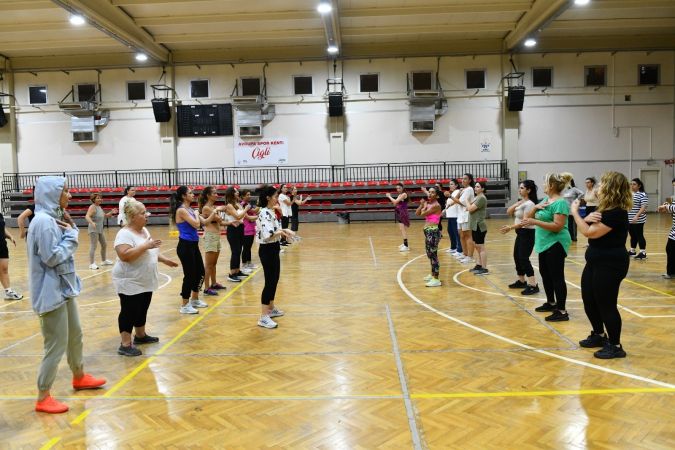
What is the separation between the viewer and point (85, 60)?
23.4 meters

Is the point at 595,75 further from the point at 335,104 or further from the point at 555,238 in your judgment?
the point at 555,238

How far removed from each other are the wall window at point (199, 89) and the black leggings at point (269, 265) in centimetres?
1932

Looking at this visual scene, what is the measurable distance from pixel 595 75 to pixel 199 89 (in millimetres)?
17630

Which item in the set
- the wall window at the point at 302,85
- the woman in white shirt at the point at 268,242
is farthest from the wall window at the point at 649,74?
the woman in white shirt at the point at 268,242

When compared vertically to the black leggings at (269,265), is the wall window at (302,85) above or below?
above

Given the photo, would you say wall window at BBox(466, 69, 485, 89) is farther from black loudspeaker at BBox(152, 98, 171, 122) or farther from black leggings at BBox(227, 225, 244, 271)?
black leggings at BBox(227, 225, 244, 271)

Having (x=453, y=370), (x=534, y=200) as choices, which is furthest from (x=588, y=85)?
(x=453, y=370)

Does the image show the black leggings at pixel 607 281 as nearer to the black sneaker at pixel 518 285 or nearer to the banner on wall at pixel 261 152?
the black sneaker at pixel 518 285

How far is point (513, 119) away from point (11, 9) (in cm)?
1954

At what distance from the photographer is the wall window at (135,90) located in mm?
23641

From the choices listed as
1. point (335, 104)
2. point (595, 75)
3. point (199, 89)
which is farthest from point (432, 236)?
point (595, 75)

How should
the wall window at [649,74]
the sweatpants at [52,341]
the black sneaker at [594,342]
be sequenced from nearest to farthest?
1. the sweatpants at [52,341]
2. the black sneaker at [594,342]
3. the wall window at [649,74]

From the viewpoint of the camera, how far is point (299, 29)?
2062 centimetres

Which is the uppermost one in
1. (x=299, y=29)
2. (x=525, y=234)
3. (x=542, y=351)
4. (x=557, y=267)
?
(x=299, y=29)
